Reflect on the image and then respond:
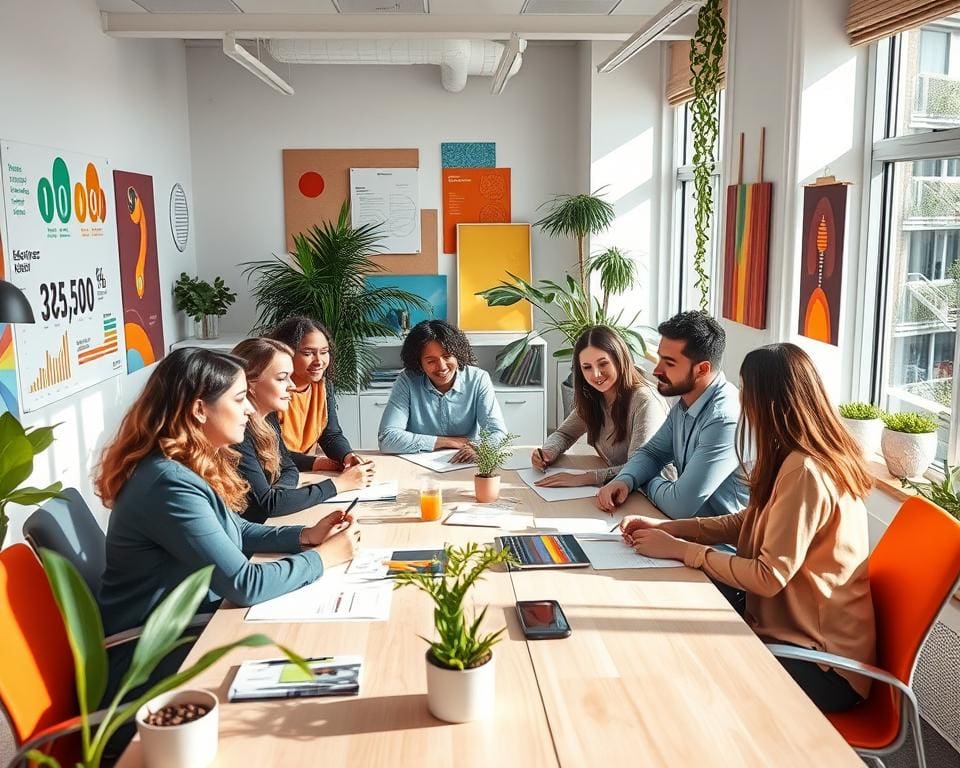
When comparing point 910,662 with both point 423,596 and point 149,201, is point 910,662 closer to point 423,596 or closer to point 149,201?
point 423,596

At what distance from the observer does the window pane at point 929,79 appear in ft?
10.7

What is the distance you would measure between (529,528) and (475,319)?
398 centimetres

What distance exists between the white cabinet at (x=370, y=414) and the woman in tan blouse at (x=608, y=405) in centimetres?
268

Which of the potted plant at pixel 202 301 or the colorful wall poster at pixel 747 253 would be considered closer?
the colorful wall poster at pixel 747 253

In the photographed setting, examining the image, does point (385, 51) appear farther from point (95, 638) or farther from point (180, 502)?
A: point (95, 638)

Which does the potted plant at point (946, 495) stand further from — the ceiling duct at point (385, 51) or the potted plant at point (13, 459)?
the ceiling duct at point (385, 51)

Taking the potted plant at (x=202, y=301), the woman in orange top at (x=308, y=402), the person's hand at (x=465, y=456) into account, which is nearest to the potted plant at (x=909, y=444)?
the person's hand at (x=465, y=456)

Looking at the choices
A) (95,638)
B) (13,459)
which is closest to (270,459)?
(13,459)

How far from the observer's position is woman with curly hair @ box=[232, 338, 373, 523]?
2895 millimetres

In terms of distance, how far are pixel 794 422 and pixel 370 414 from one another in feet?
13.6

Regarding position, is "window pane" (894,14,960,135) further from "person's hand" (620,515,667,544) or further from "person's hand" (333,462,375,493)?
"person's hand" (333,462,375,493)

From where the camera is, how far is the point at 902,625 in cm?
209

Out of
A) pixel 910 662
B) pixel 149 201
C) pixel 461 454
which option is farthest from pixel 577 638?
pixel 149 201

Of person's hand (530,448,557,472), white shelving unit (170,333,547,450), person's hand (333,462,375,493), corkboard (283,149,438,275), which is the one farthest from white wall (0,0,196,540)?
person's hand (530,448,557,472)
